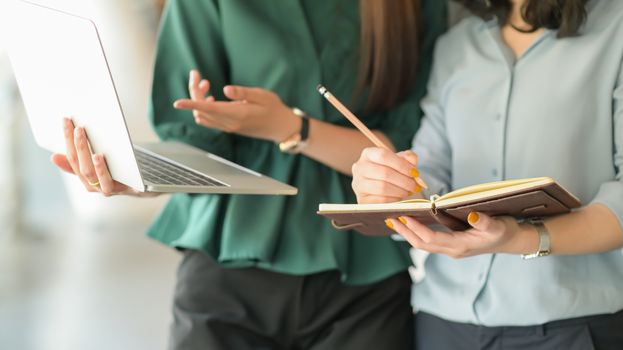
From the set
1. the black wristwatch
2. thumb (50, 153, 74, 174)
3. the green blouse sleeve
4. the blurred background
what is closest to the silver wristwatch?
the black wristwatch

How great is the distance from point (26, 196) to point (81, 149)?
96.6 inches

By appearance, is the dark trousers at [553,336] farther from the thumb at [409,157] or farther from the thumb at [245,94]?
the thumb at [245,94]

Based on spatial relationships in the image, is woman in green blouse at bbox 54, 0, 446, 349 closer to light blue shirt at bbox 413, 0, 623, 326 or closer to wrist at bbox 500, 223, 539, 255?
light blue shirt at bbox 413, 0, 623, 326

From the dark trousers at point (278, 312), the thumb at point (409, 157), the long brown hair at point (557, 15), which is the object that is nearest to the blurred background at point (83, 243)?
the dark trousers at point (278, 312)

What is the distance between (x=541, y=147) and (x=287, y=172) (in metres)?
0.48

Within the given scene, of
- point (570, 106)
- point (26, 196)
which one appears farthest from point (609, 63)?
point (26, 196)

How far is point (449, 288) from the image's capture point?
4.40ft

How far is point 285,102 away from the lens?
1470mm

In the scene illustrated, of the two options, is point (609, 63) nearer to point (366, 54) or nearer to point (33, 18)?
point (366, 54)

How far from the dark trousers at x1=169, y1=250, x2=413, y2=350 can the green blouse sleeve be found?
24 centimetres

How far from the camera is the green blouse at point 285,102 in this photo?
141cm

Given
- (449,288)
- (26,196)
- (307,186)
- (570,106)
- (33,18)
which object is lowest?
(26,196)

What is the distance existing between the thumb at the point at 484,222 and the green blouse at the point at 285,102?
0.40 metres

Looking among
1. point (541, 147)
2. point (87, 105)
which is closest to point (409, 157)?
point (541, 147)
